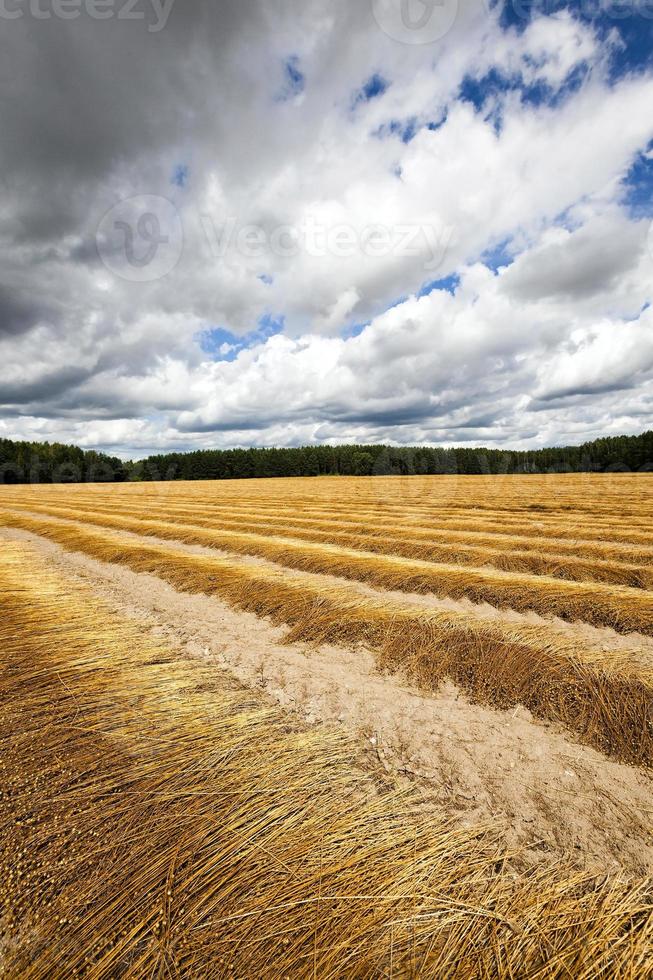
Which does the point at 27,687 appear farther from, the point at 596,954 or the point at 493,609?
the point at 493,609

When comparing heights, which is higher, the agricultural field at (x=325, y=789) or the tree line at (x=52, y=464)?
the tree line at (x=52, y=464)

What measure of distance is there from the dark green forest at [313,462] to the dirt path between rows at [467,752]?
107609 millimetres

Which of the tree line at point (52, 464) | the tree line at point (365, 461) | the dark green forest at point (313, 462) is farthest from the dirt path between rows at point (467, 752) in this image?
the tree line at point (52, 464)

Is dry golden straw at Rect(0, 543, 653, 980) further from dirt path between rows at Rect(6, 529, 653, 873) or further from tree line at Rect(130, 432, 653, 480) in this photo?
tree line at Rect(130, 432, 653, 480)

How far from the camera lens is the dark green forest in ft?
321

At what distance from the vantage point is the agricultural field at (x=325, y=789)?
6.58 ft

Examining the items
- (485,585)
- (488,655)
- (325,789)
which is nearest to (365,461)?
(485,585)

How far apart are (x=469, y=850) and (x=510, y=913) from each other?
42cm

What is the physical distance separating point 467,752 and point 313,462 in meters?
121

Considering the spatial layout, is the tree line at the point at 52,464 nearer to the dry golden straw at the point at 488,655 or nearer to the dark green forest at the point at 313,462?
the dark green forest at the point at 313,462

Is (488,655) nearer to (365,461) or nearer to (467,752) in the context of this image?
(467,752)

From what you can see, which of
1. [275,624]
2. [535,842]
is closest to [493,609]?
[275,624]

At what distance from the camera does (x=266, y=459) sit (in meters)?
124

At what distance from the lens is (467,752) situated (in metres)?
3.79
